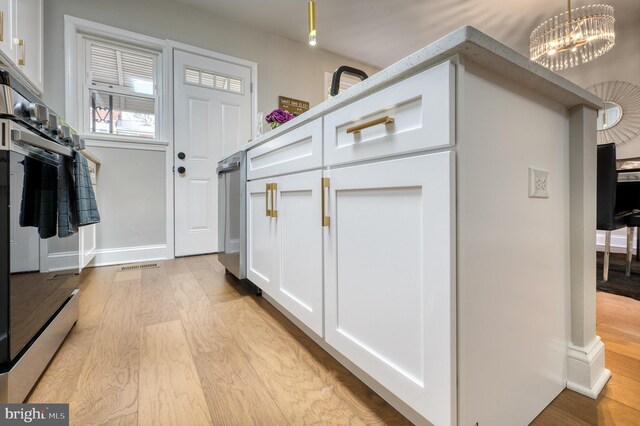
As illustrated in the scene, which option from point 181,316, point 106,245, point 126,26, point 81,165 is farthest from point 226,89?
point 181,316

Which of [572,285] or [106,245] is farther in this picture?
[106,245]

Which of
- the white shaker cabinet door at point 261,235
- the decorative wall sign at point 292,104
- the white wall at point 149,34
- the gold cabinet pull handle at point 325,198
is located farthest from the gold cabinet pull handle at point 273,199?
the decorative wall sign at point 292,104

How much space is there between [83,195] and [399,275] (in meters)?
1.32

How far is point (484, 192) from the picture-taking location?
63cm

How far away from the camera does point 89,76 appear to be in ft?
8.18

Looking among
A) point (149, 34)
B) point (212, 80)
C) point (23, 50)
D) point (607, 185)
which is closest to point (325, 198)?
point (607, 185)

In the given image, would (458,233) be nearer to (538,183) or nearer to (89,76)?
(538,183)

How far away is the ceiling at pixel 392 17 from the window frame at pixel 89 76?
25.7 inches

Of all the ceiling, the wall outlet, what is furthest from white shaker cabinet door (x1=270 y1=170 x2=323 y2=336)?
the ceiling

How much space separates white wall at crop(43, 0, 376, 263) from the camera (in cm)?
234

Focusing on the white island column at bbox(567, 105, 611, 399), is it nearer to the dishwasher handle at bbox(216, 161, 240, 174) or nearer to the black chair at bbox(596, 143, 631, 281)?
the black chair at bbox(596, 143, 631, 281)

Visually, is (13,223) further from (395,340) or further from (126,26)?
(126,26)

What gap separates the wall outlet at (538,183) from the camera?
76 cm

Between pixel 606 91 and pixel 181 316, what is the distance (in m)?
5.23
